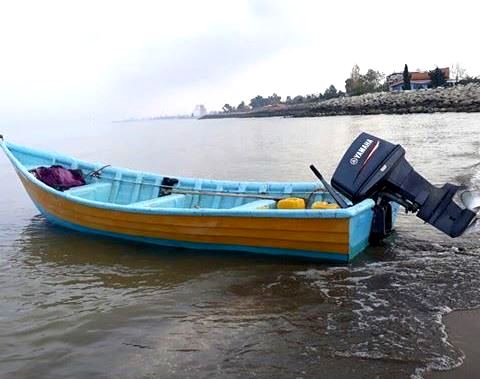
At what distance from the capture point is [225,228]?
666 centimetres

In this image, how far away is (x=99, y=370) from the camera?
4160 mm

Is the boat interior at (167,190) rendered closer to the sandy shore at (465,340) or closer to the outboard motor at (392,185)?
the outboard motor at (392,185)

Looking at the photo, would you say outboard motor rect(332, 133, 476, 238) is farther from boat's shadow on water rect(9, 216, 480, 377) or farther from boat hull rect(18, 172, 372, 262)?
boat's shadow on water rect(9, 216, 480, 377)

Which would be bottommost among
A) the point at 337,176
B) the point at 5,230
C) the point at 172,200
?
the point at 5,230

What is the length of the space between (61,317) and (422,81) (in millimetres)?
85059

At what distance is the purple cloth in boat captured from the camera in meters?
9.32

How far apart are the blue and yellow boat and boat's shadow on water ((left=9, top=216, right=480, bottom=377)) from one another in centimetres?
24

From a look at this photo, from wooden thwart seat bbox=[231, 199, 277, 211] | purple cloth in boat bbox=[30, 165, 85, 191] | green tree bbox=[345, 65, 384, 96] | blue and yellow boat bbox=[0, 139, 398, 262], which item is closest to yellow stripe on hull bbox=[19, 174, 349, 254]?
blue and yellow boat bbox=[0, 139, 398, 262]

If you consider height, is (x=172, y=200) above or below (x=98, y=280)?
above

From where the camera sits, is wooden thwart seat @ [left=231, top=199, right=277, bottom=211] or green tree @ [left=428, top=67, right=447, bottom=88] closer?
wooden thwart seat @ [left=231, top=199, right=277, bottom=211]

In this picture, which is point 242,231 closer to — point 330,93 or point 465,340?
point 465,340

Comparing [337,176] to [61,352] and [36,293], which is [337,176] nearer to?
[61,352]

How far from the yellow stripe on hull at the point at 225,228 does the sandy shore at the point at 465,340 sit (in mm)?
1640

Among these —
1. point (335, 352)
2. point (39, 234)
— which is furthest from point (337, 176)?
point (39, 234)
